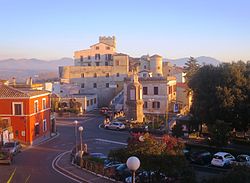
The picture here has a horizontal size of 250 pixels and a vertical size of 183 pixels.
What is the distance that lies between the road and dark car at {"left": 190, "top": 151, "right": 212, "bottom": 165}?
9084mm

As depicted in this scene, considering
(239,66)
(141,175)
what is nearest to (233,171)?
(141,175)

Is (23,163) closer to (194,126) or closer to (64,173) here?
(64,173)

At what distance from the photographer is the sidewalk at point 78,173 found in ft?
79.4

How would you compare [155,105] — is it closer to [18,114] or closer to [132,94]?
[132,94]

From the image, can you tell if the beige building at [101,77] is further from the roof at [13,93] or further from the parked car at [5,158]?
the parked car at [5,158]

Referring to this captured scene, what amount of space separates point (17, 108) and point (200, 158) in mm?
21015

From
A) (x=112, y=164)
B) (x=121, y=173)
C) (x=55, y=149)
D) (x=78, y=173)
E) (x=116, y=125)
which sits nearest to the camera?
(x=121, y=173)

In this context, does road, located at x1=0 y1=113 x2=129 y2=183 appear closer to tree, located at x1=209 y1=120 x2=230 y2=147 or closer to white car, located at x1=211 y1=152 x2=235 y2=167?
tree, located at x1=209 y1=120 x2=230 y2=147

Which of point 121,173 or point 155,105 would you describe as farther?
point 155,105

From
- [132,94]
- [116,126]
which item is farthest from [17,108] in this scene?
[132,94]

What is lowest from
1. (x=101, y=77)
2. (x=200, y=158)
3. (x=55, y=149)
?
(x=55, y=149)

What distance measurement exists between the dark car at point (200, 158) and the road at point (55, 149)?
9084 millimetres

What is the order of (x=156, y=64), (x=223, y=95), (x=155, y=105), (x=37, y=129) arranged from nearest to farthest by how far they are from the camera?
(x=223, y=95)
(x=37, y=129)
(x=155, y=105)
(x=156, y=64)

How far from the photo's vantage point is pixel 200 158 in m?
33.5
